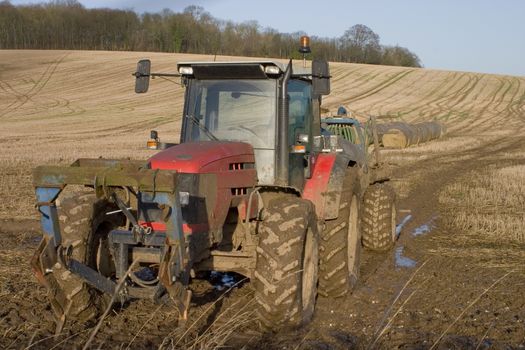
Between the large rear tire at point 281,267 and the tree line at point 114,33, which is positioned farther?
Result: the tree line at point 114,33

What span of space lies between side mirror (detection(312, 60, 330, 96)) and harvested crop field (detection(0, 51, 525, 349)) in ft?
5.79

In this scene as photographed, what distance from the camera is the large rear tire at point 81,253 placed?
4902mm

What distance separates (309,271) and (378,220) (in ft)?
10.3

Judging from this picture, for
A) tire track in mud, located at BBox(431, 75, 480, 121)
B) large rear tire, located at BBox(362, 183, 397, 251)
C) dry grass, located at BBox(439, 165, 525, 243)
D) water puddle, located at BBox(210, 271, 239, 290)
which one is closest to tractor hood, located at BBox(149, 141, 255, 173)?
water puddle, located at BBox(210, 271, 239, 290)

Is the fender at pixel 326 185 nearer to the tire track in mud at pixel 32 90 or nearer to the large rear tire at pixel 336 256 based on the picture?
the large rear tire at pixel 336 256

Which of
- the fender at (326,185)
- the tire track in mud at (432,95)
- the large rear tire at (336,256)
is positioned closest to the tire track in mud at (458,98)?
the tire track in mud at (432,95)

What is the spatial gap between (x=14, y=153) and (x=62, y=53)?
40.3 m

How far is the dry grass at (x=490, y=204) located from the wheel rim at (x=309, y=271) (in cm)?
446

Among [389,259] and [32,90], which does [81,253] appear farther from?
[32,90]

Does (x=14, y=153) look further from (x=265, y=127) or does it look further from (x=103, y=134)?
(x=265, y=127)

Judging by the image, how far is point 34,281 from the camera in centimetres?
633

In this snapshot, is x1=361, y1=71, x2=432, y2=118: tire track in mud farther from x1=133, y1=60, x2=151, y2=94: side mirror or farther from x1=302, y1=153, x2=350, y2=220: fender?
x1=133, y1=60, x2=151, y2=94: side mirror

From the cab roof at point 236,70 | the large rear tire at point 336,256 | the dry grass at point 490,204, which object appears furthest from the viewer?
the dry grass at point 490,204

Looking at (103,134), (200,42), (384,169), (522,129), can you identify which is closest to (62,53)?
(200,42)
